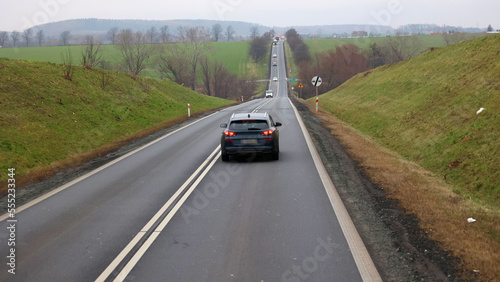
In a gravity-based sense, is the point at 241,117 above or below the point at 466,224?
above

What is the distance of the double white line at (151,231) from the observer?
5.65 metres

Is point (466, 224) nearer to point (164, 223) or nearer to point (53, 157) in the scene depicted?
point (164, 223)

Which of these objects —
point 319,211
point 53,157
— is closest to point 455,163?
point 319,211

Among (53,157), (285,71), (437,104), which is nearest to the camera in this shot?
(53,157)

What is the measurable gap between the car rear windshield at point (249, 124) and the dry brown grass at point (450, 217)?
344 cm

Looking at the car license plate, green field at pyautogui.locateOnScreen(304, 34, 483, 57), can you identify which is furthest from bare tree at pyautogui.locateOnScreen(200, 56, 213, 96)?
the car license plate

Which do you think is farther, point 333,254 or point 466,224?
point 466,224

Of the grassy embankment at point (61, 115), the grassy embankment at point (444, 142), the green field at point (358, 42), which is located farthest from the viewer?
the green field at point (358, 42)

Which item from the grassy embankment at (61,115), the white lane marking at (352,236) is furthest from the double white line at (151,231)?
the grassy embankment at (61,115)

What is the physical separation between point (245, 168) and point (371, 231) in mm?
6192

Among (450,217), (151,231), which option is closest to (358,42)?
(450,217)

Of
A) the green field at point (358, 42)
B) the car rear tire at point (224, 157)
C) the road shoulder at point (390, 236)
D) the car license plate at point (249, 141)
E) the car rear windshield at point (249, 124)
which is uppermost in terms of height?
the green field at point (358, 42)

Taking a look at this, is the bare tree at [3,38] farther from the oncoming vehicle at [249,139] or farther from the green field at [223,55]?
the oncoming vehicle at [249,139]

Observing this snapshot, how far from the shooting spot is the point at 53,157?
16.1 metres
